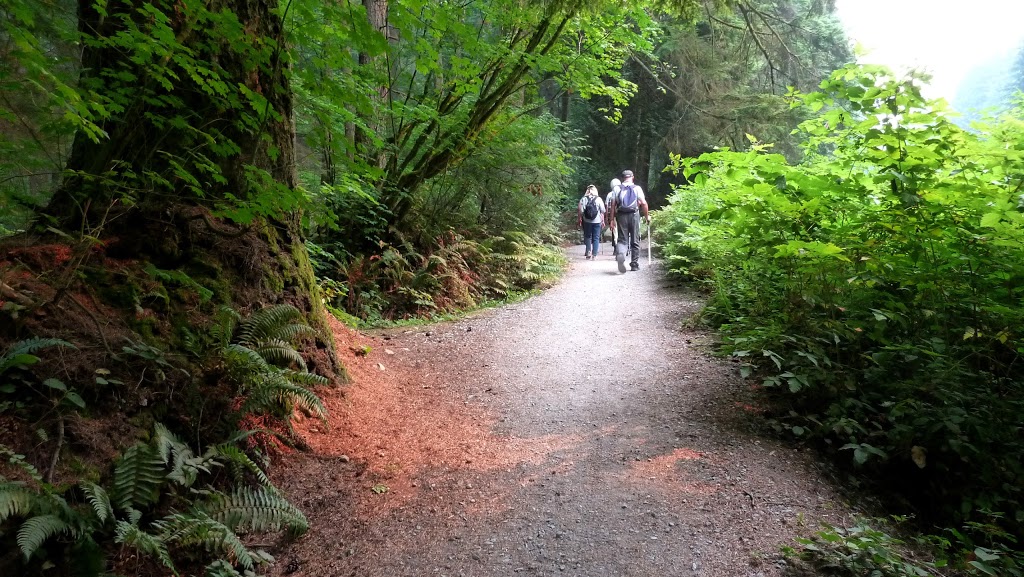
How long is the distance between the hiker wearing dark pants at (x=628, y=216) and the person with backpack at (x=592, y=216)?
113 inches

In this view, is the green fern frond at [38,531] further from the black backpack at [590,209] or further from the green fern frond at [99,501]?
the black backpack at [590,209]

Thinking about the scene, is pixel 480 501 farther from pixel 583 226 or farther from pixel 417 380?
pixel 583 226

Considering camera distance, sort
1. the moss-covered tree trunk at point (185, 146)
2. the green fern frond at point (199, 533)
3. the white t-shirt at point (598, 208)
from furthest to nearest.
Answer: the white t-shirt at point (598, 208) → the moss-covered tree trunk at point (185, 146) → the green fern frond at point (199, 533)

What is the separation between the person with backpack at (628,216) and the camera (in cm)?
1201

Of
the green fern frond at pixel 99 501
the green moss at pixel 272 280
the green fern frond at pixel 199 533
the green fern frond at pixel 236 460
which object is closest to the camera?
the green fern frond at pixel 99 501

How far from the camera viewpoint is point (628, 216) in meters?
12.1

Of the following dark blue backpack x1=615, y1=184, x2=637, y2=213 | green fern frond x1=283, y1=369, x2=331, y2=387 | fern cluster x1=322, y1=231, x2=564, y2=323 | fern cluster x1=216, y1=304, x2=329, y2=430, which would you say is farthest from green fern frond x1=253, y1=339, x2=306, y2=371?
dark blue backpack x1=615, y1=184, x2=637, y2=213

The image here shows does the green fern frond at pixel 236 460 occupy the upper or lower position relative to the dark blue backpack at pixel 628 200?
lower

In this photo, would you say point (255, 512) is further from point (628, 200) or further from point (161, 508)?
point (628, 200)

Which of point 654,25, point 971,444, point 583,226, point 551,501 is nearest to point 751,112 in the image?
point 654,25

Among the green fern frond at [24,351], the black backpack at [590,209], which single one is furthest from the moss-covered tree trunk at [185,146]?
the black backpack at [590,209]

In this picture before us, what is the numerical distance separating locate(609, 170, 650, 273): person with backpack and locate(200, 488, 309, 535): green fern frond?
34.1 ft

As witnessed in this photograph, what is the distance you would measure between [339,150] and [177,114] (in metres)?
1.25

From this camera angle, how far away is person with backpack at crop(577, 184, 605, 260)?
51.2 ft
